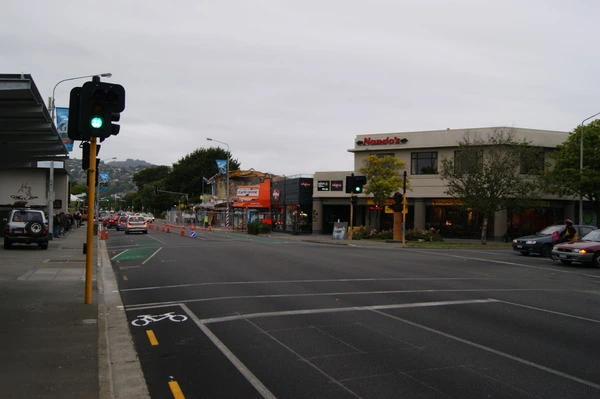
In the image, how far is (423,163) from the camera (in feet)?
149

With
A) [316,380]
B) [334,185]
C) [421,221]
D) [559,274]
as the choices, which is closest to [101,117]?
[316,380]

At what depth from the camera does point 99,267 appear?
1853 centimetres

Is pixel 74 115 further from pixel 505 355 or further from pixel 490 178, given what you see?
pixel 490 178

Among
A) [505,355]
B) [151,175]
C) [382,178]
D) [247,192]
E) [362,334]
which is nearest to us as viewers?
[505,355]

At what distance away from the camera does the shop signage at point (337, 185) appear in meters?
50.3

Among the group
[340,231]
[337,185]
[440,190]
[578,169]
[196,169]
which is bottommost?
[340,231]

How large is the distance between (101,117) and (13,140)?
890 centimetres

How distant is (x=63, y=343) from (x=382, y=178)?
35146 millimetres

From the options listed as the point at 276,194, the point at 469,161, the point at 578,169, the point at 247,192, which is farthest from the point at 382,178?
the point at 247,192

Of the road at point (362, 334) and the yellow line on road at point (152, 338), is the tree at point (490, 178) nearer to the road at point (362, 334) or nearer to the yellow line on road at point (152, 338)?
the road at point (362, 334)

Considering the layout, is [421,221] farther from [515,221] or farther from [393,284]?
[393,284]

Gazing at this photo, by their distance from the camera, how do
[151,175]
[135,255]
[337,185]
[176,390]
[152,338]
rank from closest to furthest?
[176,390] < [152,338] < [135,255] < [337,185] < [151,175]

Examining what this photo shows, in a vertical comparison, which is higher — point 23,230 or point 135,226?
point 23,230

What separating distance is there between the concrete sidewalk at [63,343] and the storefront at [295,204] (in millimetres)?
39520
